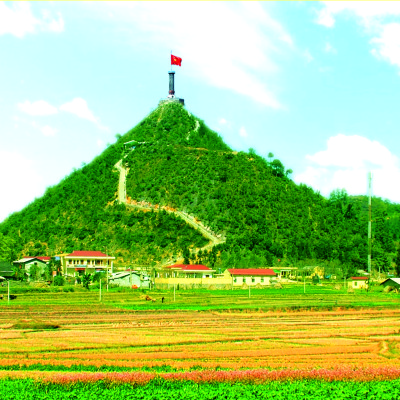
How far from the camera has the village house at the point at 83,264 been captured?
297 feet

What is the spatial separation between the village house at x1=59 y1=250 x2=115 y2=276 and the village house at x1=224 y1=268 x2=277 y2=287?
21066 millimetres

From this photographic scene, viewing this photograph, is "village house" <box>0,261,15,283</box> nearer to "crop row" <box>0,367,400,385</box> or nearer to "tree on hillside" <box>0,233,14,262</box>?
"tree on hillside" <box>0,233,14,262</box>

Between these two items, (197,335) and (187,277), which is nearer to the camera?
(197,335)

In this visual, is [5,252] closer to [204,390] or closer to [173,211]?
[173,211]

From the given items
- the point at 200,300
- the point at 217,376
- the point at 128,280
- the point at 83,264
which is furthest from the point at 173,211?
the point at 217,376

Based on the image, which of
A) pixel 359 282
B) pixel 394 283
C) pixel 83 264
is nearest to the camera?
pixel 394 283

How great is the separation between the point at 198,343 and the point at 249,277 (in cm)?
5197

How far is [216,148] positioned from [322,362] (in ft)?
417

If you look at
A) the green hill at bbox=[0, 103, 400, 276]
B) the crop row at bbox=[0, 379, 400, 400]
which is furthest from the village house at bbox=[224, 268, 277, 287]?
the crop row at bbox=[0, 379, 400, 400]

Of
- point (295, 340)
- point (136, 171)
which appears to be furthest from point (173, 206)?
point (295, 340)

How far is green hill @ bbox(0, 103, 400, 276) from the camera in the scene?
10781cm

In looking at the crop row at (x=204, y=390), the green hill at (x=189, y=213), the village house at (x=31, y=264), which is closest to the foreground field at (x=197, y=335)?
the crop row at (x=204, y=390)

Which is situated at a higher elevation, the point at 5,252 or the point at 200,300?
the point at 5,252

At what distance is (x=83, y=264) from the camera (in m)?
91.6
